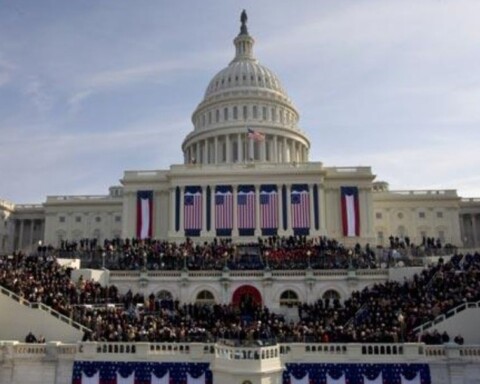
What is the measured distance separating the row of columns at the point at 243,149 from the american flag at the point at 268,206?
58.3ft

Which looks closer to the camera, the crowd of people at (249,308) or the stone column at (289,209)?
the crowd of people at (249,308)

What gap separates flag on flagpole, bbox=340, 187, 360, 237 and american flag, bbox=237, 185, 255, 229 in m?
12.2

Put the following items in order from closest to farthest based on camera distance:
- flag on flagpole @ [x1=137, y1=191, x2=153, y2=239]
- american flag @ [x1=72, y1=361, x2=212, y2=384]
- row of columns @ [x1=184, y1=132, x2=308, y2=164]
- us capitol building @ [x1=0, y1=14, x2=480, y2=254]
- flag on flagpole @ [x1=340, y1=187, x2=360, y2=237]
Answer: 1. american flag @ [x1=72, y1=361, x2=212, y2=384]
2. us capitol building @ [x1=0, y1=14, x2=480, y2=254]
3. flag on flagpole @ [x1=340, y1=187, x2=360, y2=237]
4. flag on flagpole @ [x1=137, y1=191, x2=153, y2=239]
5. row of columns @ [x1=184, y1=132, x2=308, y2=164]

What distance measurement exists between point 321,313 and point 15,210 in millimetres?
76035

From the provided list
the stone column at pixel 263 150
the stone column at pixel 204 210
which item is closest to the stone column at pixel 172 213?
the stone column at pixel 204 210

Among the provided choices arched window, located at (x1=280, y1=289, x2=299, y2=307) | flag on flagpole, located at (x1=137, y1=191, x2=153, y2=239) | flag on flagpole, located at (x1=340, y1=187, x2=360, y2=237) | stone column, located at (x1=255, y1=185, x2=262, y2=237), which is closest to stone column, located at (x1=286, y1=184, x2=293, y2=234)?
stone column, located at (x1=255, y1=185, x2=262, y2=237)

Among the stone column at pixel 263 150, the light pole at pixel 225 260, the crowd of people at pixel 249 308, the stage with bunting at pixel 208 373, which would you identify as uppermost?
the stone column at pixel 263 150

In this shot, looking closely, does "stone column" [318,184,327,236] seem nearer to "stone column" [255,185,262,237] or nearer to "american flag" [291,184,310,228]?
"american flag" [291,184,310,228]

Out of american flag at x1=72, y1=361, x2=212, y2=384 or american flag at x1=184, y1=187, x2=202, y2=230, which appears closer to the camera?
american flag at x1=72, y1=361, x2=212, y2=384

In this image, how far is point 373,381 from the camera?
27156 millimetres

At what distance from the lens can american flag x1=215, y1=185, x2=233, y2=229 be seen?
71.8 metres

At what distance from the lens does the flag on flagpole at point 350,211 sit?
73.6 m

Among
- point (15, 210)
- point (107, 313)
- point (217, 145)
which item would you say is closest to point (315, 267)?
point (107, 313)

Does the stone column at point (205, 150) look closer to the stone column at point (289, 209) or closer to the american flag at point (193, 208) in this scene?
the american flag at point (193, 208)
